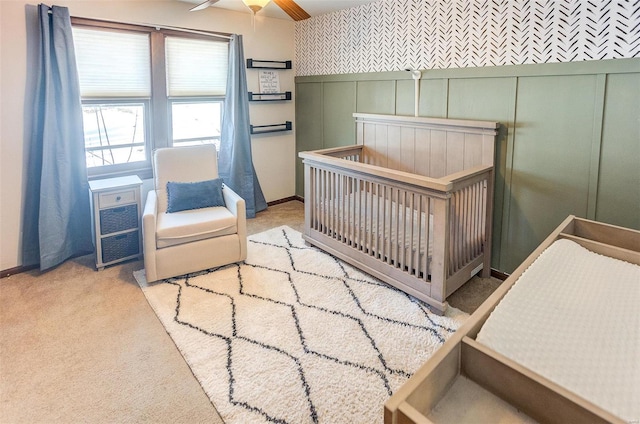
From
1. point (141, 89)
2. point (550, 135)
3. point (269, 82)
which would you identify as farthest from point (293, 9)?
point (550, 135)

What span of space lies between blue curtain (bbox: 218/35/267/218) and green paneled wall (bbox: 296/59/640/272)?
166cm

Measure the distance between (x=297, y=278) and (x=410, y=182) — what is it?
1.10m

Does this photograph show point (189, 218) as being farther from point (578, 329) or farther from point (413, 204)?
point (578, 329)

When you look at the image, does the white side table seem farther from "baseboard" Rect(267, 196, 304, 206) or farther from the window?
"baseboard" Rect(267, 196, 304, 206)

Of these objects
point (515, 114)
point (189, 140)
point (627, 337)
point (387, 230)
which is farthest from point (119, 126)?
point (627, 337)

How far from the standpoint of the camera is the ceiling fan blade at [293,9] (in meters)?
3.90

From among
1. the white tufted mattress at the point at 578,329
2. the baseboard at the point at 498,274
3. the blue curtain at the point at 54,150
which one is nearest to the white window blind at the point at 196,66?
the blue curtain at the point at 54,150

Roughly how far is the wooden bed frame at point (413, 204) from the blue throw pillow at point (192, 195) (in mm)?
780

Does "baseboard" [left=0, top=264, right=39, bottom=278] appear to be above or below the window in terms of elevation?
below

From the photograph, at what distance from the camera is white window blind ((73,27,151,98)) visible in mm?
3439

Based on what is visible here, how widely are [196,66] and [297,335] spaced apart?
2.95 m

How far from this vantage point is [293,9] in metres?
4.13

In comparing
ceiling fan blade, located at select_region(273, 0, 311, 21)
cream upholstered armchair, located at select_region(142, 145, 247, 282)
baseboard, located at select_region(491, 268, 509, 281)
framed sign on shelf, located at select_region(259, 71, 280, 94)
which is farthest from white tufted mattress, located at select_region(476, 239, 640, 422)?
framed sign on shelf, located at select_region(259, 71, 280, 94)

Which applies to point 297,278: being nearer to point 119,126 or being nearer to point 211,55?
point 119,126
